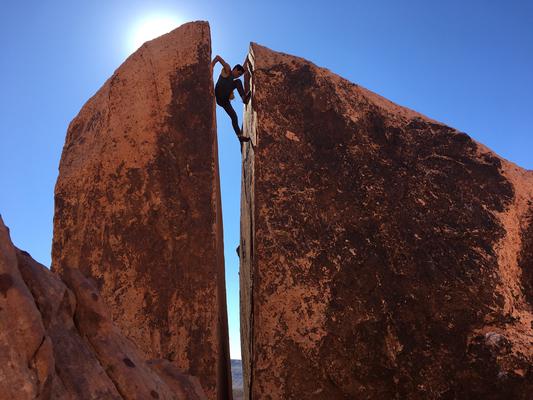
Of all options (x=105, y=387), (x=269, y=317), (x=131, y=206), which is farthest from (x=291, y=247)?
(x=105, y=387)

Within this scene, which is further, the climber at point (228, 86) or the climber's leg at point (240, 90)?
the climber's leg at point (240, 90)

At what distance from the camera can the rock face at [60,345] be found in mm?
1576

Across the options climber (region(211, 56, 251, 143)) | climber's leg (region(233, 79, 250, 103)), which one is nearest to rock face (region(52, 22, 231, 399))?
climber (region(211, 56, 251, 143))

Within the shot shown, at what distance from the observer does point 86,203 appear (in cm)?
530

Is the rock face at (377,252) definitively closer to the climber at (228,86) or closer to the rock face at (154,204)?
the rock face at (154,204)

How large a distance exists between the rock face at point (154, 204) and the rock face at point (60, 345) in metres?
2.24

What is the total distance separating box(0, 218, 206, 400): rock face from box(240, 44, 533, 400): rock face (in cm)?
252

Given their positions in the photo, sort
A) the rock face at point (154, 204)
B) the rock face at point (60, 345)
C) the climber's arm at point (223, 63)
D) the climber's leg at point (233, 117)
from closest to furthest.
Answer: the rock face at point (60, 345)
the rock face at point (154, 204)
the climber's arm at point (223, 63)
the climber's leg at point (233, 117)

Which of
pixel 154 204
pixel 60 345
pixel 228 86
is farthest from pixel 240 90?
pixel 60 345

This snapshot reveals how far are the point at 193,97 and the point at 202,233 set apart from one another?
5.22ft

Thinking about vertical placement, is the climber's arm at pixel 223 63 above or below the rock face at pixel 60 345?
above

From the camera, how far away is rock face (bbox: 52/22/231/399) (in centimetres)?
481

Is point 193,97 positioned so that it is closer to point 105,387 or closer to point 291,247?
point 291,247

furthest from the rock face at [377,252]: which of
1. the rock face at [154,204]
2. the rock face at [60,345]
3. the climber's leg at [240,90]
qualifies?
the rock face at [60,345]
